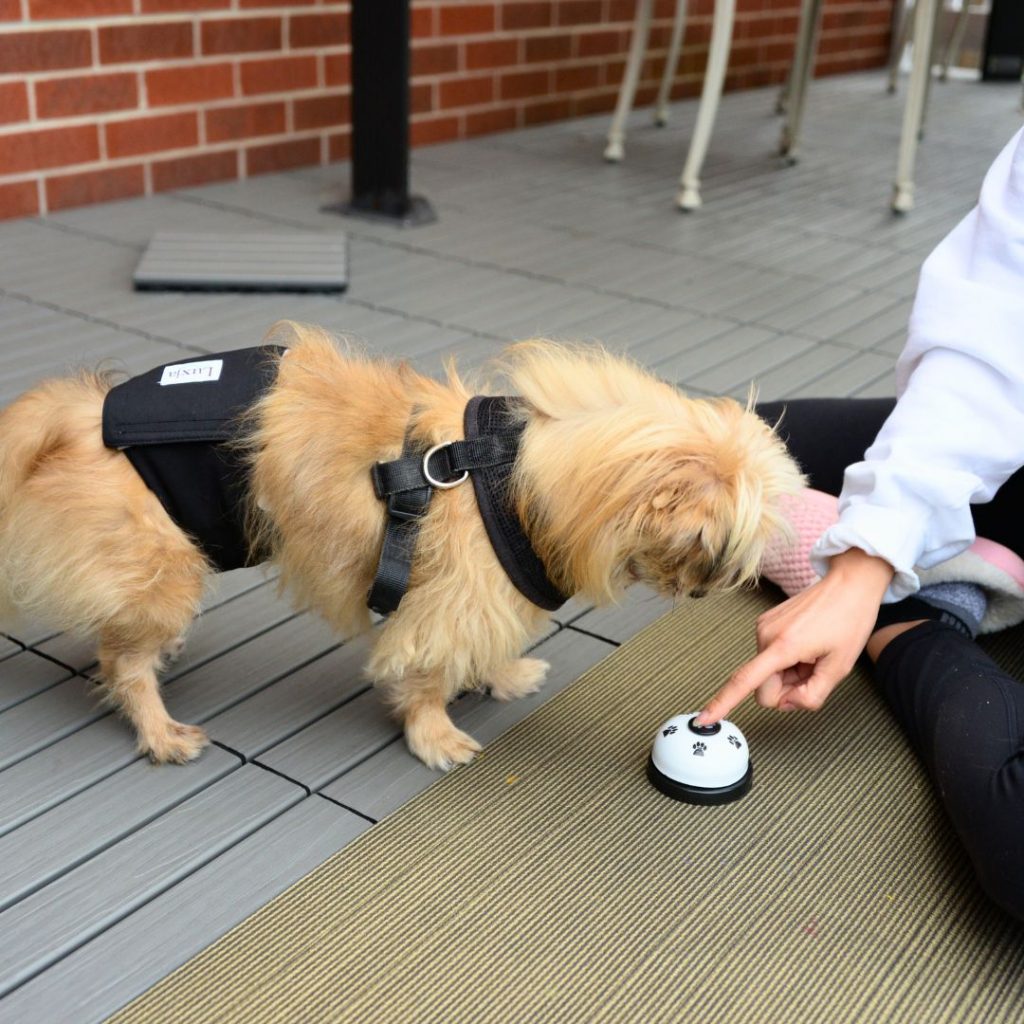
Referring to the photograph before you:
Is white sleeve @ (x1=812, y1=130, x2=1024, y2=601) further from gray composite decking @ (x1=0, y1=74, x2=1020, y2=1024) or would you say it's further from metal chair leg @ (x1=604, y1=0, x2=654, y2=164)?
metal chair leg @ (x1=604, y1=0, x2=654, y2=164)

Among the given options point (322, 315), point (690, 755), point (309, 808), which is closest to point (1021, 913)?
point (690, 755)

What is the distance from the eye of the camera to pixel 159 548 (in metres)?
1.79

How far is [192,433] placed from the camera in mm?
A: 1763

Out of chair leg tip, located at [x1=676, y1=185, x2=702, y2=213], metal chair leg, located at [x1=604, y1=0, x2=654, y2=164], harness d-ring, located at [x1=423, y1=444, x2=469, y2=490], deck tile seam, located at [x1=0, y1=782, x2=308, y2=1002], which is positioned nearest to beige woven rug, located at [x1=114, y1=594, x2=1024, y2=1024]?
deck tile seam, located at [x1=0, y1=782, x2=308, y2=1002]

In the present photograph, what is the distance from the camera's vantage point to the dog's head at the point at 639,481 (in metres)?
1.59

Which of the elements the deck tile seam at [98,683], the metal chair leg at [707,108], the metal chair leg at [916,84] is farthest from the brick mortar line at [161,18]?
the deck tile seam at [98,683]

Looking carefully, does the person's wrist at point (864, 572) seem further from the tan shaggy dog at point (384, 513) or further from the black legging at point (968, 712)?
the black legging at point (968, 712)

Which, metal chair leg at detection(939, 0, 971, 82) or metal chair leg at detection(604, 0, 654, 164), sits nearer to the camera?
metal chair leg at detection(604, 0, 654, 164)

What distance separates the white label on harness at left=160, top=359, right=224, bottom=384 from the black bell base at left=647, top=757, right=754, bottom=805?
899mm

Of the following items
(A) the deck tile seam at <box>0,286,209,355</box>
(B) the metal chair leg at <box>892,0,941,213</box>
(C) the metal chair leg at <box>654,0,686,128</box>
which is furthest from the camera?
(C) the metal chair leg at <box>654,0,686,128</box>

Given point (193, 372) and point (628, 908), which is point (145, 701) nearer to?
point (193, 372)

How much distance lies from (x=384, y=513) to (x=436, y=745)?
1.39 ft

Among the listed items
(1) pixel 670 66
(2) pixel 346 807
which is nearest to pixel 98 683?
(2) pixel 346 807

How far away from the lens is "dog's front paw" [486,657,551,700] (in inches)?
84.1
